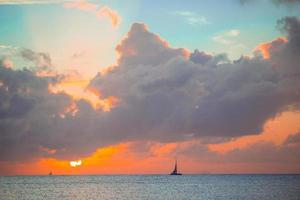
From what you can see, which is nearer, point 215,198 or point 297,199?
point 297,199

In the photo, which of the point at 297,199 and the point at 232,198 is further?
the point at 232,198

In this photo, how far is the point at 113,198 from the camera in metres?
134

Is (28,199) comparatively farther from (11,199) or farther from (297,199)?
(297,199)

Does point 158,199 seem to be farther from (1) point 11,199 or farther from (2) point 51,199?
(1) point 11,199

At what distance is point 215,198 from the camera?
455ft

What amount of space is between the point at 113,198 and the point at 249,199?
42588 millimetres

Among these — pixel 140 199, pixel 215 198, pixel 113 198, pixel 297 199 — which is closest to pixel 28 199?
pixel 113 198

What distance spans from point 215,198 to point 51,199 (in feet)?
171

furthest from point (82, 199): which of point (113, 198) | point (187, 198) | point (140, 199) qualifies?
point (187, 198)

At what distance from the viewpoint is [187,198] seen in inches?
5354

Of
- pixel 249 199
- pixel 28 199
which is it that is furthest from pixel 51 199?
pixel 249 199

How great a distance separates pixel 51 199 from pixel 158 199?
33311 millimetres

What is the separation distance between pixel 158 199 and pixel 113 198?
14195 millimetres

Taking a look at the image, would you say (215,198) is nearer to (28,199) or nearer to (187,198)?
(187,198)
